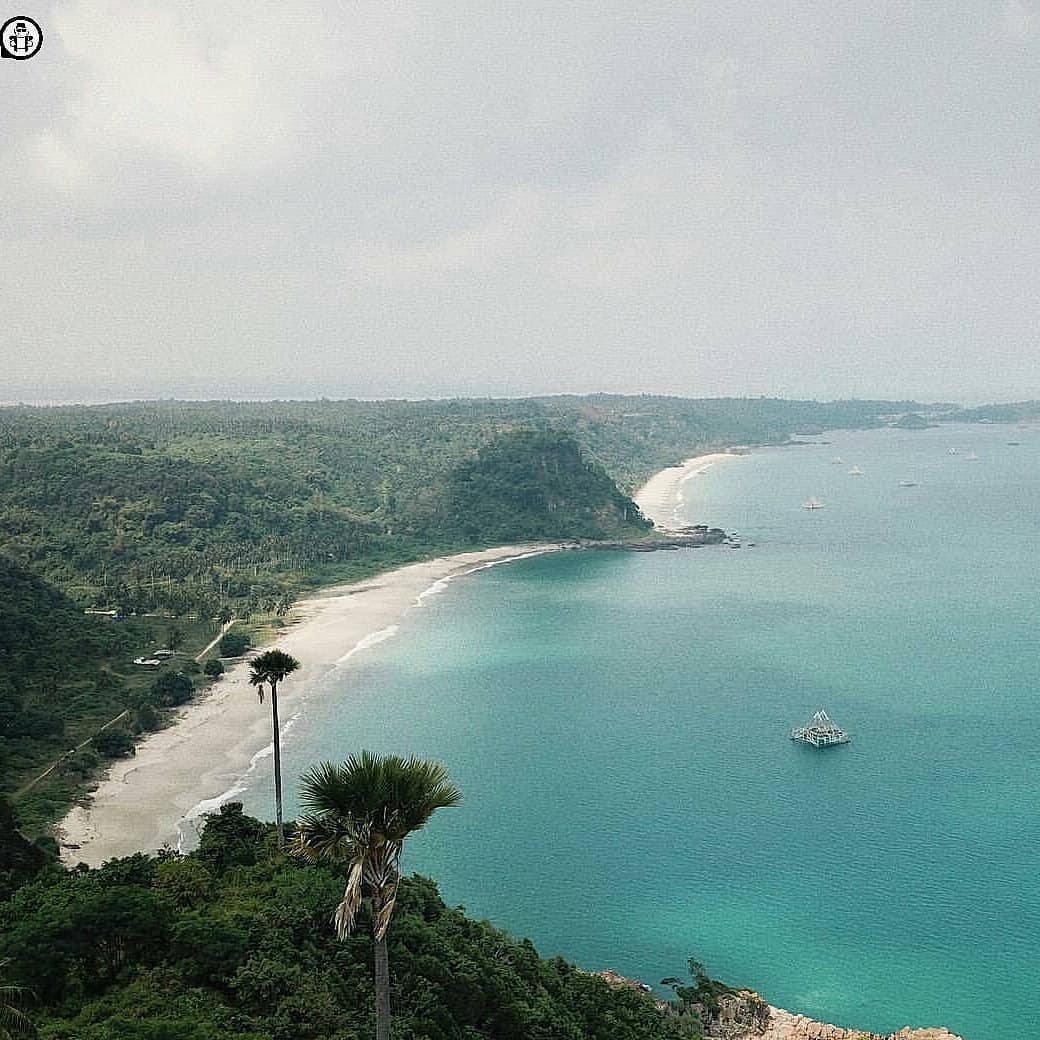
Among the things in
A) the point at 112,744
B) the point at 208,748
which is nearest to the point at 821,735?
the point at 208,748

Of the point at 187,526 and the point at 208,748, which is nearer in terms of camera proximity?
the point at 208,748

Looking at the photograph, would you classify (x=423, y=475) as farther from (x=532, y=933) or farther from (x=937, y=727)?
(x=532, y=933)

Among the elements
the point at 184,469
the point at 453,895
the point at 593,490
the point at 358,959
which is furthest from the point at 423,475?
the point at 358,959

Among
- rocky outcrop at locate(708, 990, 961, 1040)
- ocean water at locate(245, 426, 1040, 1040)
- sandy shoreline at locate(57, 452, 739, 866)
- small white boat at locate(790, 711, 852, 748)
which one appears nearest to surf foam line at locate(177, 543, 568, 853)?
sandy shoreline at locate(57, 452, 739, 866)

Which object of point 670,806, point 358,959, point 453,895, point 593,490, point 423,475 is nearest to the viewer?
point 358,959

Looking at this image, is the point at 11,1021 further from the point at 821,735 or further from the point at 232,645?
the point at 232,645

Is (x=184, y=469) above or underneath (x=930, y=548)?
above
